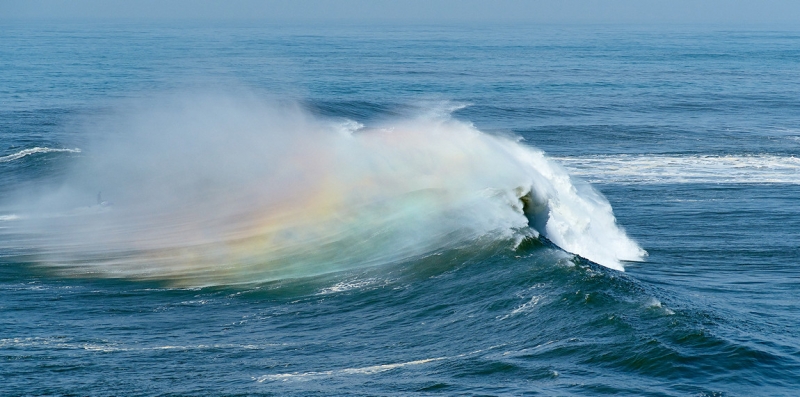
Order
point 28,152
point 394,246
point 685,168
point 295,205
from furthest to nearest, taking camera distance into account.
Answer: point 28,152 < point 685,168 < point 295,205 < point 394,246

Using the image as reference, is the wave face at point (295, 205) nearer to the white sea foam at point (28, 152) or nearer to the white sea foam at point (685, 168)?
the white sea foam at point (28, 152)

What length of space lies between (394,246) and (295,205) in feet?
24.5

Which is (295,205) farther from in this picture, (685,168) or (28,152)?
(685,168)

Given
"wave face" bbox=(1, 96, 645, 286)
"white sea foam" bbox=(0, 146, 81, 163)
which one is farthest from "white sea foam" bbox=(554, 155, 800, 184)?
"white sea foam" bbox=(0, 146, 81, 163)

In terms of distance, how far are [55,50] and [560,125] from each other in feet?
247

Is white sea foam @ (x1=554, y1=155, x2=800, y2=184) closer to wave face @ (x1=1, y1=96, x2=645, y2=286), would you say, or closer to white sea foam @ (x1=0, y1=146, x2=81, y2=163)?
wave face @ (x1=1, y1=96, x2=645, y2=286)

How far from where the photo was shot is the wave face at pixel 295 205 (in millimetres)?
30297

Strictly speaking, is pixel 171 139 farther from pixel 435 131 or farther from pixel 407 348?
pixel 407 348

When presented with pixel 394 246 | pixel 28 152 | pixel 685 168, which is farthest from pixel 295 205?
pixel 685 168

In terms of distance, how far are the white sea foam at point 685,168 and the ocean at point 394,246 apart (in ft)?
0.90

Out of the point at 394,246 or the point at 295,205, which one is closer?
the point at 394,246

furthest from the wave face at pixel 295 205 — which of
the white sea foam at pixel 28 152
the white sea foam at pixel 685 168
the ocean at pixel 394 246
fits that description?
the white sea foam at pixel 685 168

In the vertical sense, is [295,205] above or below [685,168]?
above

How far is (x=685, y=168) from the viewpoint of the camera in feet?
160
